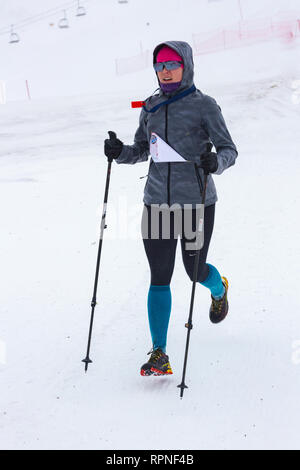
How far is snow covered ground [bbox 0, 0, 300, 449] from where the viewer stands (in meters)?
3.17

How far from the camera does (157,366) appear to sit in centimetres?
358

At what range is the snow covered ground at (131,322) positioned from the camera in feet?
10.4

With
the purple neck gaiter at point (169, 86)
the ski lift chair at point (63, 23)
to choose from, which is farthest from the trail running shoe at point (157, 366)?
the ski lift chair at point (63, 23)

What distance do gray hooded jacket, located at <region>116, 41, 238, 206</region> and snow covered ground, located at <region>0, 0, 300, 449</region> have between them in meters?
1.25

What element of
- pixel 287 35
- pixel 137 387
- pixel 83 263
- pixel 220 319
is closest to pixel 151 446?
pixel 137 387

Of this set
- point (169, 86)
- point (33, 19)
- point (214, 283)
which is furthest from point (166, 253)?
point (33, 19)

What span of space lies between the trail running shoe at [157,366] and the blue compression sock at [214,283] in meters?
0.67

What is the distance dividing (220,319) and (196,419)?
1.18 meters

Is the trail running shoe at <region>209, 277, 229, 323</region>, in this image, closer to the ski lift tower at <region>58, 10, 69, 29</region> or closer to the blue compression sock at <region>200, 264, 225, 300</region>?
the blue compression sock at <region>200, 264, 225, 300</region>

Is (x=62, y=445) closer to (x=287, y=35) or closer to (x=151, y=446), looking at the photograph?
(x=151, y=446)

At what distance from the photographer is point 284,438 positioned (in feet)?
9.86

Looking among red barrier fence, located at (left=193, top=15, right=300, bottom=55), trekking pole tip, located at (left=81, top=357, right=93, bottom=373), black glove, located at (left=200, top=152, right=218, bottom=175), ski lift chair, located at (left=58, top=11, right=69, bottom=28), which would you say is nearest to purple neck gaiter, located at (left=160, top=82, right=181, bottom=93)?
black glove, located at (left=200, top=152, right=218, bottom=175)

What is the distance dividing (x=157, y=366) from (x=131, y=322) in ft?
3.34

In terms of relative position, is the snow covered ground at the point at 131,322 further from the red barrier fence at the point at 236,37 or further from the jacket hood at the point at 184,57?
the red barrier fence at the point at 236,37
